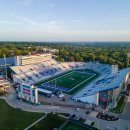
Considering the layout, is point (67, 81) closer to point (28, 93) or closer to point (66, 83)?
point (66, 83)

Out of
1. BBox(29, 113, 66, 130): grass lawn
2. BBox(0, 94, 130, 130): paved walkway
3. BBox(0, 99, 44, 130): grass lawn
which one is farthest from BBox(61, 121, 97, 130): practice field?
BBox(0, 99, 44, 130): grass lawn

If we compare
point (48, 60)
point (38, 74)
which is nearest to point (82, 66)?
point (48, 60)

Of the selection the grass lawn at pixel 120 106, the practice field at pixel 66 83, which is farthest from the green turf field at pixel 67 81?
the grass lawn at pixel 120 106

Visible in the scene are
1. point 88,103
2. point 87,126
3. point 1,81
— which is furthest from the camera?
point 1,81

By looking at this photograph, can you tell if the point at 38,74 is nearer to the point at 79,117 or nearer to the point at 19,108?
the point at 19,108

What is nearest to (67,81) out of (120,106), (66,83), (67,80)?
(67,80)
